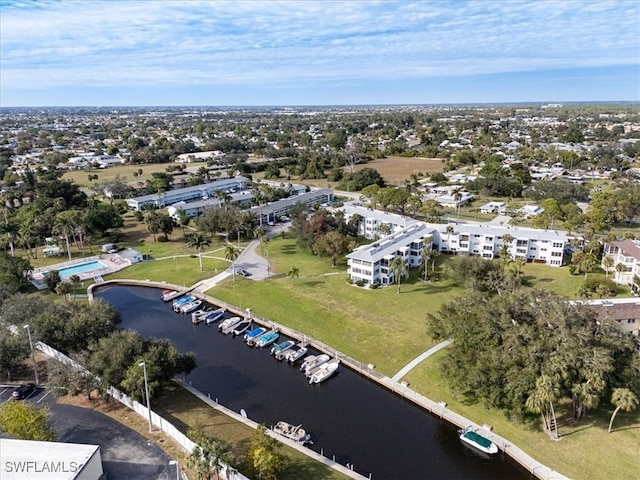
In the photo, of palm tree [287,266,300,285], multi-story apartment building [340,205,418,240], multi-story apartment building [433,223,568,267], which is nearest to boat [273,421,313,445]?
palm tree [287,266,300,285]

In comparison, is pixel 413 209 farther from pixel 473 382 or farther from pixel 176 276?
pixel 473 382

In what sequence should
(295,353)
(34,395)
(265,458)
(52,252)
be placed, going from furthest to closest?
(52,252)
(295,353)
(34,395)
(265,458)

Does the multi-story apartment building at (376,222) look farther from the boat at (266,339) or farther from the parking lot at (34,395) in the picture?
the parking lot at (34,395)

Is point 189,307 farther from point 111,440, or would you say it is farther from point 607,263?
point 607,263

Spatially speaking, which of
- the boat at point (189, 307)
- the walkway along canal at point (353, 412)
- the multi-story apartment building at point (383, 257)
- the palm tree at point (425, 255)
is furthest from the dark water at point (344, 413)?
the palm tree at point (425, 255)

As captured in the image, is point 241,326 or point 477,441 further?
point 241,326

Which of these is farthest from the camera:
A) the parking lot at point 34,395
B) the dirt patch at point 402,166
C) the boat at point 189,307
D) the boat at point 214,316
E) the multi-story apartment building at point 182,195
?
the dirt patch at point 402,166

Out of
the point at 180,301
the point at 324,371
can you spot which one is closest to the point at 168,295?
the point at 180,301
